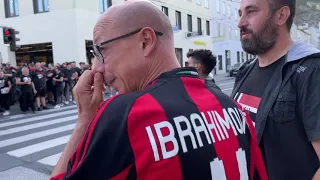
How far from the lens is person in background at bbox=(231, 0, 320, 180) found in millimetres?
1507

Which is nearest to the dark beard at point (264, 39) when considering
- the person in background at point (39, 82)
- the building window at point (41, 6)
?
the person in background at point (39, 82)

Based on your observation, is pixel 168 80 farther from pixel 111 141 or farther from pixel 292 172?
pixel 292 172

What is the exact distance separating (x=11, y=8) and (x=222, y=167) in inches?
839

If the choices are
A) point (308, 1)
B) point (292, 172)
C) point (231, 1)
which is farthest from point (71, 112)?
point (231, 1)

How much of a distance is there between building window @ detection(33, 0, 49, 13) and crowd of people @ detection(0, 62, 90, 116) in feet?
23.2

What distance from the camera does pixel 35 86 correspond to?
10.8 metres

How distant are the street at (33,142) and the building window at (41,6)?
9641mm

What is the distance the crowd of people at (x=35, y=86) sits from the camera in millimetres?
10336

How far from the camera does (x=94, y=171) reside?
36.8 inches

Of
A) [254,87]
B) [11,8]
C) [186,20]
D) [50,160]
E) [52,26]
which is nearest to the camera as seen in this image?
[254,87]

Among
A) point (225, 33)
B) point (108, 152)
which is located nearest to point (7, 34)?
point (108, 152)

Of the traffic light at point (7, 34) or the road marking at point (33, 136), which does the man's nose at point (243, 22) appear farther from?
the traffic light at point (7, 34)

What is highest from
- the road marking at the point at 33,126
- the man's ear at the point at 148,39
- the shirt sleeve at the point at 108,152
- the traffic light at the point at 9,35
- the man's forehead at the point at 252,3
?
the traffic light at the point at 9,35

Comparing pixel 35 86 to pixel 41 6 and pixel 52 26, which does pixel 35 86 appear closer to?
pixel 52 26
